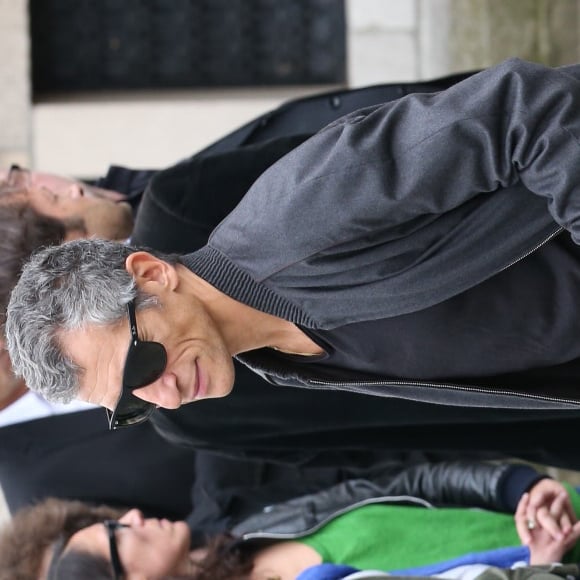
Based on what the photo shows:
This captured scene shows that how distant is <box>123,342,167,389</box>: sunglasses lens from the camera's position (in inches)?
68.4

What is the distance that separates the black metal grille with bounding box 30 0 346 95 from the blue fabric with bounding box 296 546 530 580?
8.92 feet

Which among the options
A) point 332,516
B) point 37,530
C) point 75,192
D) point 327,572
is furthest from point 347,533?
point 75,192

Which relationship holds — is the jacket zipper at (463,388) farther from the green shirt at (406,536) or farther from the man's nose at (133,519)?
the man's nose at (133,519)

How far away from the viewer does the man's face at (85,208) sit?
256 centimetres

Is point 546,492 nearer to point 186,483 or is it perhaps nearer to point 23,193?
point 186,483

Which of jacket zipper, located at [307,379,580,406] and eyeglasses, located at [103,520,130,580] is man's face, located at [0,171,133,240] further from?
jacket zipper, located at [307,379,580,406]

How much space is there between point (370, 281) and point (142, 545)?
1334mm

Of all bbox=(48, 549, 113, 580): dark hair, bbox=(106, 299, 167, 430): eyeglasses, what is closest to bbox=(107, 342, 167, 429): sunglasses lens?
bbox=(106, 299, 167, 430): eyeglasses

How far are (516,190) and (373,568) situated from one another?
4.48 ft

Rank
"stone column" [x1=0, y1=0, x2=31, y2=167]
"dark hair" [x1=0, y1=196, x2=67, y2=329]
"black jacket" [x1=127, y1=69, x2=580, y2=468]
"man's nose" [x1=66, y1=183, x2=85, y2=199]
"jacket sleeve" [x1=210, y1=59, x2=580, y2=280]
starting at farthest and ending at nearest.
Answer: "stone column" [x1=0, y1=0, x2=31, y2=167], "man's nose" [x1=66, y1=183, x2=85, y2=199], "dark hair" [x1=0, y1=196, x2=67, y2=329], "black jacket" [x1=127, y1=69, x2=580, y2=468], "jacket sleeve" [x1=210, y1=59, x2=580, y2=280]

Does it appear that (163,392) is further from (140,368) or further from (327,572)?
(327,572)

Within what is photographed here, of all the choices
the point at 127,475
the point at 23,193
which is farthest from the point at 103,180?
the point at 127,475

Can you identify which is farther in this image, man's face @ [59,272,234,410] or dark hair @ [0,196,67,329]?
dark hair @ [0,196,67,329]

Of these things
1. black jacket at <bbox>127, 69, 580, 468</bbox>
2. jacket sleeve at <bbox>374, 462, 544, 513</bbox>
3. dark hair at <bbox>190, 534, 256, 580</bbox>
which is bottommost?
dark hair at <bbox>190, 534, 256, 580</bbox>
